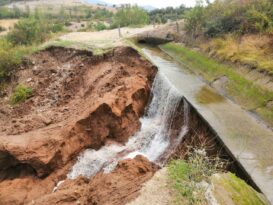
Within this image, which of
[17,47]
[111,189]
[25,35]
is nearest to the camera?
[111,189]

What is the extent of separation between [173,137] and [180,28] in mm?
21821

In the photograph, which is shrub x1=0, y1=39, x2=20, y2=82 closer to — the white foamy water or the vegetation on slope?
the vegetation on slope

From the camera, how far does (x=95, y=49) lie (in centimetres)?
1848

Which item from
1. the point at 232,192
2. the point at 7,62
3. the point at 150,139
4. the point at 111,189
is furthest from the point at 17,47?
the point at 232,192

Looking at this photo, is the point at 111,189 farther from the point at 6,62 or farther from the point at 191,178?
the point at 6,62

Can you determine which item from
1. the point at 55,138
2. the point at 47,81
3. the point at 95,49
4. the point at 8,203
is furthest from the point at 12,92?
the point at 8,203

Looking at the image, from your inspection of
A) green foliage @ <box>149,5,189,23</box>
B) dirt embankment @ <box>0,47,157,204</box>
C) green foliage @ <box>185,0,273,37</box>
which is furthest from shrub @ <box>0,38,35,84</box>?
green foliage @ <box>149,5,189,23</box>

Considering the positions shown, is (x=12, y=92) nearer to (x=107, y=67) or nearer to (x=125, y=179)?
(x=107, y=67)

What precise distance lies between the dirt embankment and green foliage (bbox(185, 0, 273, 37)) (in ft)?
22.8

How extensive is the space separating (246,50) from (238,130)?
794 cm

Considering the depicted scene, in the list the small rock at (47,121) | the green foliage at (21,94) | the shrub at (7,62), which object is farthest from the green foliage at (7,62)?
the small rock at (47,121)

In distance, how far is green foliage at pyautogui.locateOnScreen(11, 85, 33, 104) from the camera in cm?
1606

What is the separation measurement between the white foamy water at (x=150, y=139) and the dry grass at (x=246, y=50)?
14.1 ft

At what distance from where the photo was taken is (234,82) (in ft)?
54.7
